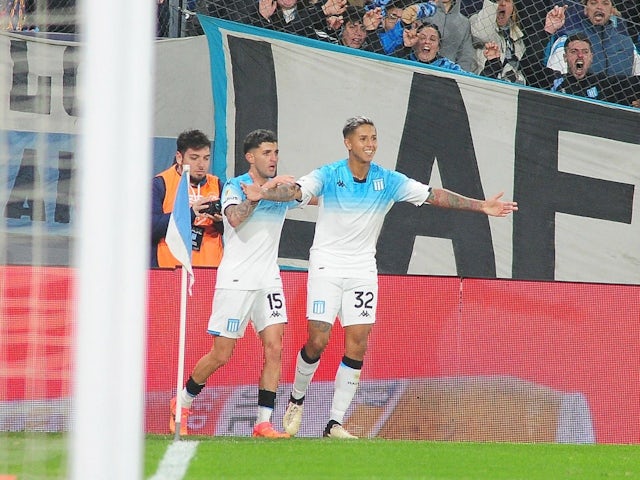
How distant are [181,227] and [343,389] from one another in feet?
5.37

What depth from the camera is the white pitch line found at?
19.8 ft

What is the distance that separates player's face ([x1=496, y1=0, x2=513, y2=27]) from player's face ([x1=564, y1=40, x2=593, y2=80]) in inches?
22.4

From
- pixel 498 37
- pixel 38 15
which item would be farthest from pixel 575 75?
pixel 38 15

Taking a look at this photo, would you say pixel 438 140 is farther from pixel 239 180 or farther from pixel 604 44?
pixel 239 180

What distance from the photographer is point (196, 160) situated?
8648 mm

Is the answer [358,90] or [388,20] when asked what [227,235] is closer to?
[358,90]

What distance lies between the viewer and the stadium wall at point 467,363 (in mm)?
8648

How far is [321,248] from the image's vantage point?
8266 millimetres

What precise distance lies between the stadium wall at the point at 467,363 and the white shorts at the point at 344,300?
0.55 metres

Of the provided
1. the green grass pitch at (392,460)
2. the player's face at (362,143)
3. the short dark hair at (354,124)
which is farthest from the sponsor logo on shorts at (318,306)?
the short dark hair at (354,124)

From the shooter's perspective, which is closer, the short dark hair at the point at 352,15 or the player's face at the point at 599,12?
the short dark hair at the point at 352,15

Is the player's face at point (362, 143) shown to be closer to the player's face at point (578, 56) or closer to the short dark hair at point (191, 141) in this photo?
the short dark hair at point (191, 141)

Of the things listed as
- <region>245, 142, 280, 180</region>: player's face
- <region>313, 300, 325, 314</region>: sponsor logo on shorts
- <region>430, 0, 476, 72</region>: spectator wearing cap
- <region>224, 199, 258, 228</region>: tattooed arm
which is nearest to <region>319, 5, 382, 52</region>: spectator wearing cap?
<region>430, 0, 476, 72</region>: spectator wearing cap

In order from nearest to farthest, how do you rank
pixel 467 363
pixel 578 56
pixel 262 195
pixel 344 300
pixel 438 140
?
pixel 262 195
pixel 344 300
pixel 467 363
pixel 438 140
pixel 578 56
